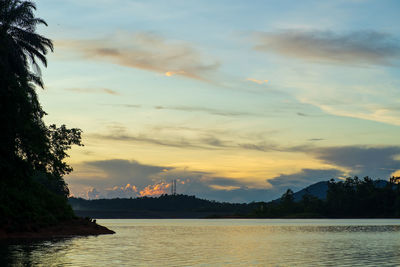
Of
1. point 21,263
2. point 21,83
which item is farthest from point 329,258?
point 21,83

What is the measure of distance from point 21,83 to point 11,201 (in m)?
13.8

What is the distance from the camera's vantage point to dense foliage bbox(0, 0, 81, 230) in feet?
193

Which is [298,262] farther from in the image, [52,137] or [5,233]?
[52,137]

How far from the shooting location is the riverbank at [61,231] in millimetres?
61562

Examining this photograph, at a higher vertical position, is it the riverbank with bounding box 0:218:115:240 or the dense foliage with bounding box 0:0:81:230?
the dense foliage with bounding box 0:0:81:230

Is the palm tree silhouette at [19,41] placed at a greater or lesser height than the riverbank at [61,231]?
greater

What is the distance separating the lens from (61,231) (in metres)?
70.4

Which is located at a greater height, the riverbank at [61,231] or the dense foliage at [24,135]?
the dense foliage at [24,135]

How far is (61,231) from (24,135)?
51.4ft

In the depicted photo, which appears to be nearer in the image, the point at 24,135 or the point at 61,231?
the point at 24,135

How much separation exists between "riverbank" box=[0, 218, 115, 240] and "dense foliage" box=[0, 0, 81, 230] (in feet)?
3.78

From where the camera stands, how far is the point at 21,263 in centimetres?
3422

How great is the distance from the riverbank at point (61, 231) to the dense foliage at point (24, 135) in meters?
1.15

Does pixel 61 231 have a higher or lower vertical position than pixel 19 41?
lower
